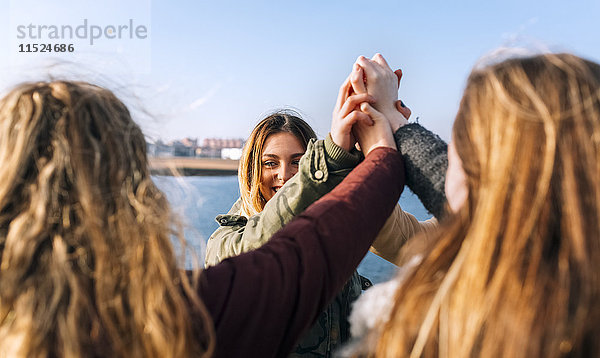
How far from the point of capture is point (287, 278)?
40.6 inches

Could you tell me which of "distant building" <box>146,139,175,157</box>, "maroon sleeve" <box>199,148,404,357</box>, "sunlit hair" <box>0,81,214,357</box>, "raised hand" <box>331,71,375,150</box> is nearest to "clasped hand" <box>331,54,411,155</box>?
"raised hand" <box>331,71,375,150</box>

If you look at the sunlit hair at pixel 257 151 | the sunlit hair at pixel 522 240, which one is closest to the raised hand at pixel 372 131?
the sunlit hair at pixel 522 240

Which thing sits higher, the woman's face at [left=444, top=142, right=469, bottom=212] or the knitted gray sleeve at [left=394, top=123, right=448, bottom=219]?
the woman's face at [left=444, top=142, right=469, bottom=212]

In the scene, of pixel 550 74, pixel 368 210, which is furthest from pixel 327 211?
pixel 550 74

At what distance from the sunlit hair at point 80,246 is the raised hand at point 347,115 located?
765mm

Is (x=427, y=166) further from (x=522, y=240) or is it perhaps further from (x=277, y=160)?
(x=277, y=160)

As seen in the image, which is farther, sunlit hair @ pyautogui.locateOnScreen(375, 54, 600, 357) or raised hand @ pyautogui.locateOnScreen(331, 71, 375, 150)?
raised hand @ pyautogui.locateOnScreen(331, 71, 375, 150)

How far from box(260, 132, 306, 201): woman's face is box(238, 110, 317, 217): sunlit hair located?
0.02 meters

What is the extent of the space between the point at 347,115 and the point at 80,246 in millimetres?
985

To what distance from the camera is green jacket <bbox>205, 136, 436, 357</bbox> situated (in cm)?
158

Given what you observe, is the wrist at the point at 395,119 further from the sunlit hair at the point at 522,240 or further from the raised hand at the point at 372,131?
the sunlit hair at the point at 522,240

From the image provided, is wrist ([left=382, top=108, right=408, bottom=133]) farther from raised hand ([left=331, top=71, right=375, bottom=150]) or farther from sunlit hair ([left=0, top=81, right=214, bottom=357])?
sunlit hair ([left=0, top=81, right=214, bottom=357])

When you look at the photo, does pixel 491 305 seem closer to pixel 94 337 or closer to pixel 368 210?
pixel 368 210

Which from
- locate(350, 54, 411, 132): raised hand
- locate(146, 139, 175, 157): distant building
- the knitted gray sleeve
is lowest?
the knitted gray sleeve
